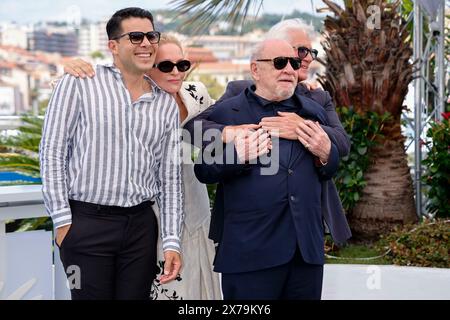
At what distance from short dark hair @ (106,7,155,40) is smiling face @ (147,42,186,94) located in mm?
293

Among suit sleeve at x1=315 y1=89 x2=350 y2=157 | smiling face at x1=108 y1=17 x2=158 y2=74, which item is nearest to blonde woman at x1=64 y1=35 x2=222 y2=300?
smiling face at x1=108 y1=17 x2=158 y2=74

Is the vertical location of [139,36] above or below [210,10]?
below

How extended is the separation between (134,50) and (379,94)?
4071mm

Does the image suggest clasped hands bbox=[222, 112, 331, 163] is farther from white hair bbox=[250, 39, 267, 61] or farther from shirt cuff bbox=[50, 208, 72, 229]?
shirt cuff bbox=[50, 208, 72, 229]

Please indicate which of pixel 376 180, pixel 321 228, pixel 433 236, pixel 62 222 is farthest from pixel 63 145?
pixel 376 180

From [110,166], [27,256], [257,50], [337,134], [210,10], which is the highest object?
[210,10]

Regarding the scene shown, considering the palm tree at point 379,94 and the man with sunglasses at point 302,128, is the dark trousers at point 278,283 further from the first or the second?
the palm tree at point 379,94

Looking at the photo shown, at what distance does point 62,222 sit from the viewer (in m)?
2.56

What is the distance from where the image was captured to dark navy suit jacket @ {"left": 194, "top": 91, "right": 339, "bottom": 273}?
2.65 meters

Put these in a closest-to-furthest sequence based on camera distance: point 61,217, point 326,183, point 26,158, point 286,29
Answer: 1. point 61,217
2. point 326,183
3. point 286,29
4. point 26,158

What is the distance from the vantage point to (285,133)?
8.85 ft

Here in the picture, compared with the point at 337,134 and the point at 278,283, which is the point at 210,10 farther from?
the point at 278,283

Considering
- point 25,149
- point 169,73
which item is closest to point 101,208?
point 169,73
